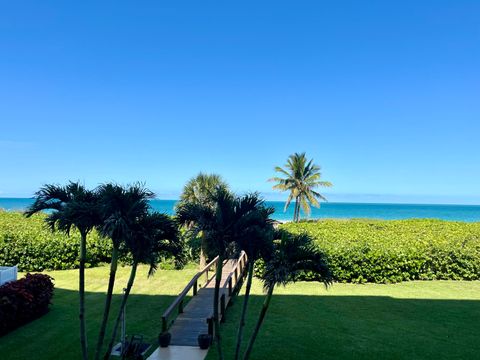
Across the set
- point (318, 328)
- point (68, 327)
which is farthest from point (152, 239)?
point (318, 328)

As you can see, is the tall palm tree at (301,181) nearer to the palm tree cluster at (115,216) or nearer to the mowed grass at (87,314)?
the mowed grass at (87,314)

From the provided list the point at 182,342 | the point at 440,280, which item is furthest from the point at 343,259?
the point at 182,342

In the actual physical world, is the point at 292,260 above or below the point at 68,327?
above

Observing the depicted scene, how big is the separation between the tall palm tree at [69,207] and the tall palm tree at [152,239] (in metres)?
0.70

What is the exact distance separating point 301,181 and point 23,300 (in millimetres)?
35979

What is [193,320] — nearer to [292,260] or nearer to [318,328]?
[318,328]

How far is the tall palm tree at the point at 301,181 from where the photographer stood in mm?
42219

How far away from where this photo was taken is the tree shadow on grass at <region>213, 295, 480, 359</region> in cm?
800

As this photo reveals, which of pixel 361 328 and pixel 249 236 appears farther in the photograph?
pixel 361 328

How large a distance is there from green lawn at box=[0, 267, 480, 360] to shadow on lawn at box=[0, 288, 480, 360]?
0.02 metres

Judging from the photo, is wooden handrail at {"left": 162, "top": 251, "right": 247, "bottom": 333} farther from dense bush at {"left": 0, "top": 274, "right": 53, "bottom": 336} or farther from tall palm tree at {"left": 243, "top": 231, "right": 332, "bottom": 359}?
dense bush at {"left": 0, "top": 274, "right": 53, "bottom": 336}

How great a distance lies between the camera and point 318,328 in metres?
9.46

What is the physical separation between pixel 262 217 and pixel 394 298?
9.27 metres

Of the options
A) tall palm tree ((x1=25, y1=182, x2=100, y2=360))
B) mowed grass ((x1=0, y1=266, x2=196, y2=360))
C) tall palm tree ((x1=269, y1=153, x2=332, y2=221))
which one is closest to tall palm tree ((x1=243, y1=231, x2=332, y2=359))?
tall palm tree ((x1=25, y1=182, x2=100, y2=360))
